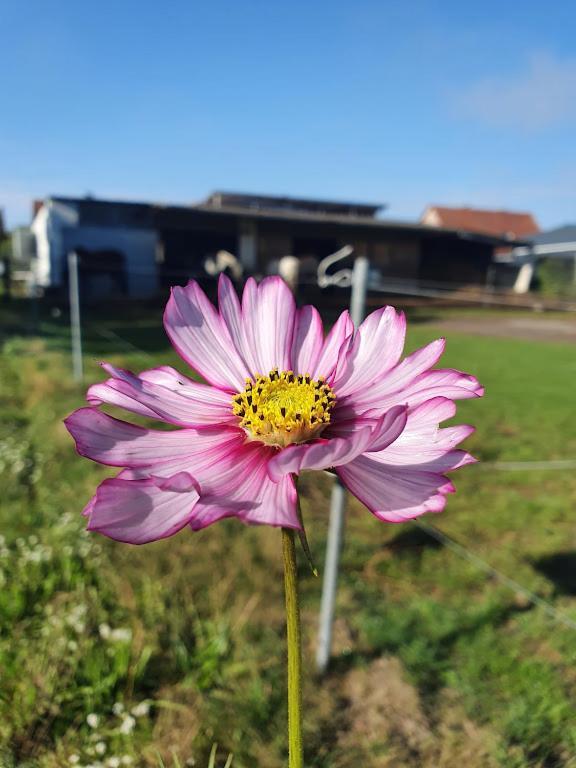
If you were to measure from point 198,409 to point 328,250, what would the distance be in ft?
45.4

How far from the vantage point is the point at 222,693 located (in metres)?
1.37

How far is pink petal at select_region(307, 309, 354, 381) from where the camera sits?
0.43 m

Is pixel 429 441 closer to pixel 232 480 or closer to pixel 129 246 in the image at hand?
pixel 232 480

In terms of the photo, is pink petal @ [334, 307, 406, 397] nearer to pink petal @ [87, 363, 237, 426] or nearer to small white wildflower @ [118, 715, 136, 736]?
pink petal @ [87, 363, 237, 426]

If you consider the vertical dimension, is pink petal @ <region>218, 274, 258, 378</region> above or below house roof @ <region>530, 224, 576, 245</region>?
below

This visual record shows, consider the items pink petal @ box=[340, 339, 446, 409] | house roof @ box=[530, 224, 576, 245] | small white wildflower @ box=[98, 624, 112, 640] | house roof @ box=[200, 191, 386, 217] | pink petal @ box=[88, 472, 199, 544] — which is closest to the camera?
pink petal @ box=[88, 472, 199, 544]

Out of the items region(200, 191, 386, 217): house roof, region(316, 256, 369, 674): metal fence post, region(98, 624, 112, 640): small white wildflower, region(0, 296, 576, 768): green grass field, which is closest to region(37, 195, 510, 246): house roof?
region(200, 191, 386, 217): house roof

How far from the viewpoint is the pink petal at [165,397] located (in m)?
0.36

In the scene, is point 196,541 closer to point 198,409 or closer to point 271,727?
point 271,727

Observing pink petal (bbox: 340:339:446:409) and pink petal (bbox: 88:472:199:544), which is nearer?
pink petal (bbox: 88:472:199:544)

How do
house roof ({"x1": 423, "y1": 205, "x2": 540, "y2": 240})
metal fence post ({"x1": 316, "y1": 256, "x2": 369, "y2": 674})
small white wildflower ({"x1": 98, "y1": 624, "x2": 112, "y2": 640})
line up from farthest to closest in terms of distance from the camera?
house roof ({"x1": 423, "y1": 205, "x2": 540, "y2": 240}) → metal fence post ({"x1": 316, "y1": 256, "x2": 369, "y2": 674}) → small white wildflower ({"x1": 98, "y1": 624, "x2": 112, "y2": 640})

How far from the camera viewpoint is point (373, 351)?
421 mm

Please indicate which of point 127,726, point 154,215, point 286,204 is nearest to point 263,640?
point 127,726

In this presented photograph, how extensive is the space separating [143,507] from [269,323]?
0.67 feet
